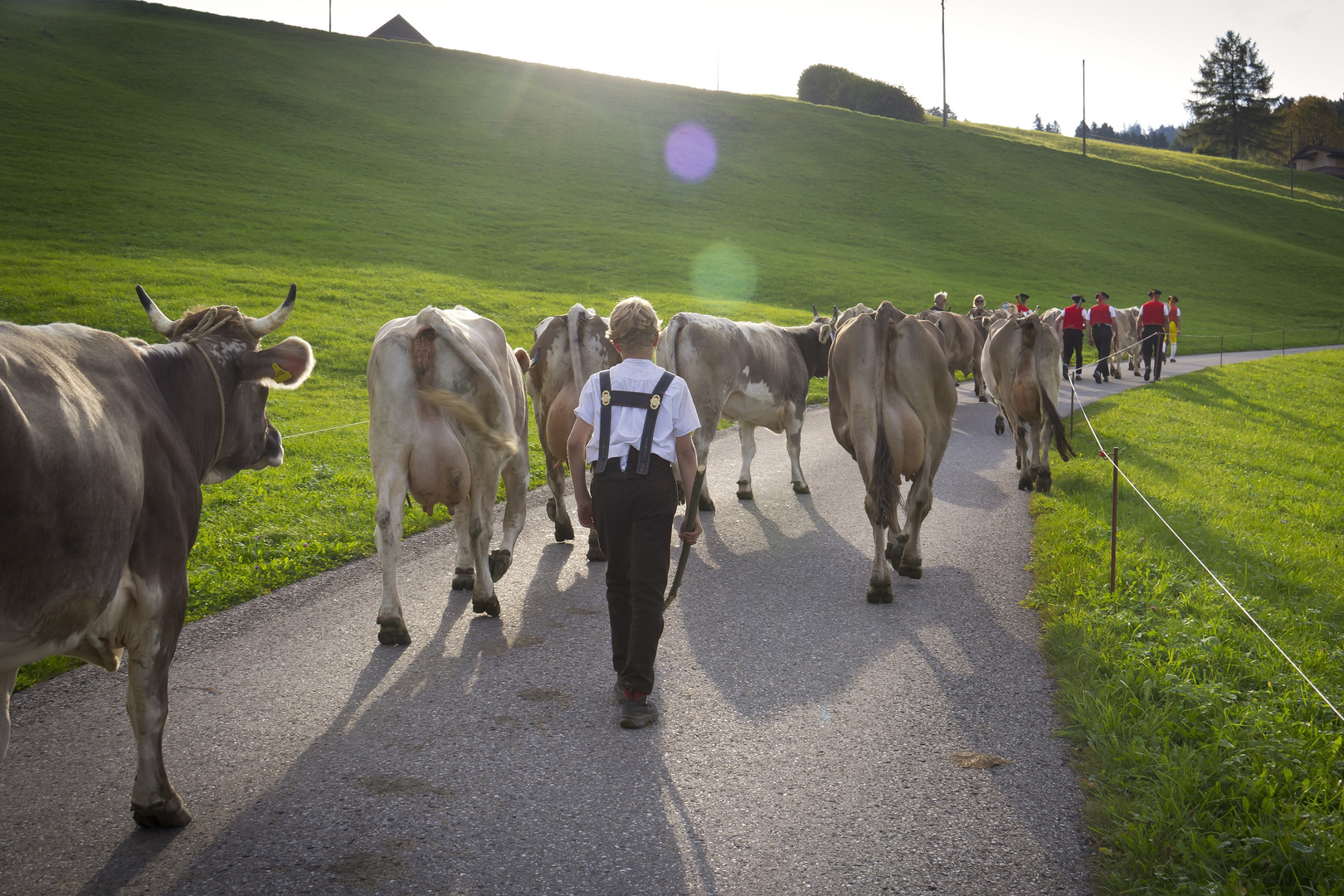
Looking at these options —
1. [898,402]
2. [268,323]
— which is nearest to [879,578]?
[898,402]

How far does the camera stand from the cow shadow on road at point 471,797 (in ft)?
10.7

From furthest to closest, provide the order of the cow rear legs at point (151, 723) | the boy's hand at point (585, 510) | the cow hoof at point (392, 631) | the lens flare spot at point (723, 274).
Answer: the lens flare spot at point (723, 274)
the cow hoof at point (392, 631)
the boy's hand at point (585, 510)
the cow rear legs at point (151, 723)

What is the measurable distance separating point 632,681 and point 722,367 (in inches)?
202

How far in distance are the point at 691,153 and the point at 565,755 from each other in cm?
5882

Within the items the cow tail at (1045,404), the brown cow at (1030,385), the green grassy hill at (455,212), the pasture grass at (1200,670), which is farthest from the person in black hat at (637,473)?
the brown cow at (1030,385)

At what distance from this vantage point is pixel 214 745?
4.25 metres

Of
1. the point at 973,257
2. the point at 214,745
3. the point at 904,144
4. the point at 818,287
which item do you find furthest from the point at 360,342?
the point at 904,144

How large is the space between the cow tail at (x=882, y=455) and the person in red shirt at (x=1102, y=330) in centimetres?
1710

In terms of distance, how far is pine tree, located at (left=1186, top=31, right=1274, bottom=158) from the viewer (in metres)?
101

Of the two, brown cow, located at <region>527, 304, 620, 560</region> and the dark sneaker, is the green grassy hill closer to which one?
brown cow, located at <region>527, 304, 620, 560</region>

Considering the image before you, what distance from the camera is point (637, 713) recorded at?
14.7 ft

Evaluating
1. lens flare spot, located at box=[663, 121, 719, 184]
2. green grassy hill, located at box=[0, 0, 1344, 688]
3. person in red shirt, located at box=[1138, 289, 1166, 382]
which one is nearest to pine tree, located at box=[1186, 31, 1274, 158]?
green grassy hill, located at box=[0, 0, 1344, 688]

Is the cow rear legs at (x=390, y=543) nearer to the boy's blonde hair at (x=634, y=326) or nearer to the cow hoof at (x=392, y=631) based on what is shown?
the cow hoof at (x=392, y=631)

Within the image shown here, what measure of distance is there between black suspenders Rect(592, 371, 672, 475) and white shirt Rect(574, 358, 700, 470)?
0.06 ft
